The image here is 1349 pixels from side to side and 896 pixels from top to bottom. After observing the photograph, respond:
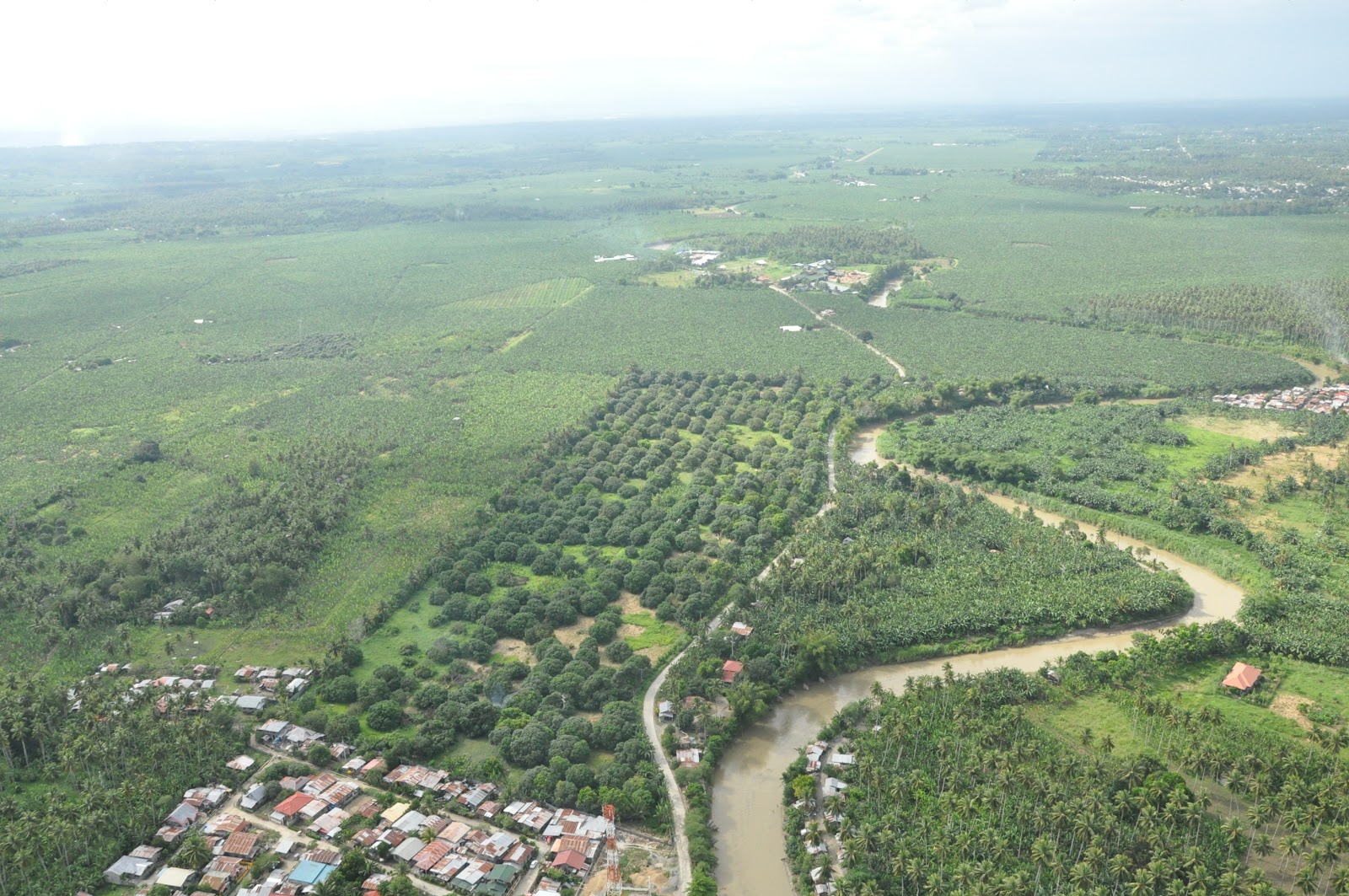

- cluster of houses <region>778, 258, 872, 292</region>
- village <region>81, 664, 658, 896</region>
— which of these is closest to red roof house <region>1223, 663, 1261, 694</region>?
village <region>81, 664, 658, 896</region>

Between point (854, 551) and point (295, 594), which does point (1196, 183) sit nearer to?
point (854, 551)

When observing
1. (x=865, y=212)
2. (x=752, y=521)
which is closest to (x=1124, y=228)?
(x=865, y=212)

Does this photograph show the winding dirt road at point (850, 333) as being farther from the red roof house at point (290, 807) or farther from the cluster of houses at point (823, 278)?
the red roof house at point (290, 807)

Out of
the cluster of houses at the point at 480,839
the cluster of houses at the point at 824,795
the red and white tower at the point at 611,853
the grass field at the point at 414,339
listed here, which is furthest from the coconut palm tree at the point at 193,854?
the cluster of houses at the point at 824,795

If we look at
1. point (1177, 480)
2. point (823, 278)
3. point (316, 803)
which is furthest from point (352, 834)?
point (823, 278)

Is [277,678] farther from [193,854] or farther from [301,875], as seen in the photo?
[301,875]
